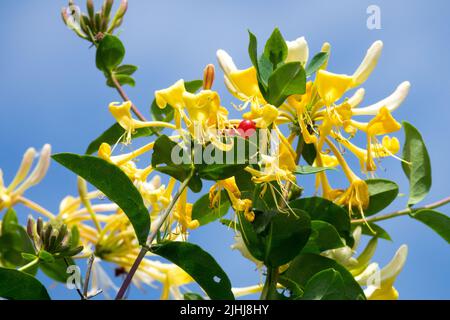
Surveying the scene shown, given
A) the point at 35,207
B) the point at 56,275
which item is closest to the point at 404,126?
the point at 56,275

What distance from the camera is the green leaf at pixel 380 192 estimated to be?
134cm

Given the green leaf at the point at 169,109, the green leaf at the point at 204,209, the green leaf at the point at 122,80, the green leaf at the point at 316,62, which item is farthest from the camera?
the green leaf at the point at 122,80

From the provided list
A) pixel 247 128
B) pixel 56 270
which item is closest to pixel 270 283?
pixel 247 128

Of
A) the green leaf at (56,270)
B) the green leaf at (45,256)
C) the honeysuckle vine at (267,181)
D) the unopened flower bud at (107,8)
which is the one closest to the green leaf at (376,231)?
the honeysuckle vine at (267,181)

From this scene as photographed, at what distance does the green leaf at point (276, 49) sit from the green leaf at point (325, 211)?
237mm

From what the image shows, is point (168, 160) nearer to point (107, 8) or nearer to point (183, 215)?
point (183, 215)

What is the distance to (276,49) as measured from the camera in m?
1.22

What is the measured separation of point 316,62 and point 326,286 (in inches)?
15.5

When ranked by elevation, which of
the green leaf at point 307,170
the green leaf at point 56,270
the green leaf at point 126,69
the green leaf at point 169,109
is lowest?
the green leaf at point 56,270

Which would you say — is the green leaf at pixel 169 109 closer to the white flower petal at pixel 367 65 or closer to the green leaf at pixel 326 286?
the white flower petal at pixel 367 65

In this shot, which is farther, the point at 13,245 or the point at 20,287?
the point at 13,245

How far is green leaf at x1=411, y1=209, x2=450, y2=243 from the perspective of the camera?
4.43 ft
